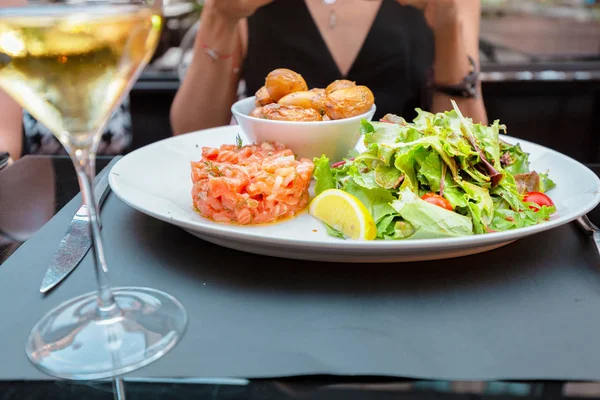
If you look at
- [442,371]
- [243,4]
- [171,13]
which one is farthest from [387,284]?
[171,13]

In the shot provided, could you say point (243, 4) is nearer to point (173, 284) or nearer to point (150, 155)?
point (150, 155)

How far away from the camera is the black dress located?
7.09ft

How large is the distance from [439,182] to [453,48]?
4.52ft

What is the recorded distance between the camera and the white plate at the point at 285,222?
70 cm

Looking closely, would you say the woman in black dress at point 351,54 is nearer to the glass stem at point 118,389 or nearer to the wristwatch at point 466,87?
the wristwatch at point 466,87

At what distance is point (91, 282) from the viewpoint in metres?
0.73

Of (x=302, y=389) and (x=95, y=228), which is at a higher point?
(x=95, y=228)

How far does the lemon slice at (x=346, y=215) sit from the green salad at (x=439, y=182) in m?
0.02

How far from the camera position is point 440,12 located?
2049 mm

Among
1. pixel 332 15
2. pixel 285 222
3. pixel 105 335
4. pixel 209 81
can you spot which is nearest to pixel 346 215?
pixel 285 222

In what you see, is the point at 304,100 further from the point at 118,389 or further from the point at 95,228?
the point at 118,389

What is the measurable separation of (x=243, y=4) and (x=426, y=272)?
1352 mm

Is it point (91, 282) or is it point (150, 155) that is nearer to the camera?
point (91, 282)

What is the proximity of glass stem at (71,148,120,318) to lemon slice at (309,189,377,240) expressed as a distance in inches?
13.5
